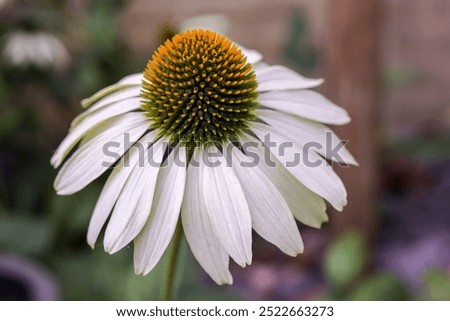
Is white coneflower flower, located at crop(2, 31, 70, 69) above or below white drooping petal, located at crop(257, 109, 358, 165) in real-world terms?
below

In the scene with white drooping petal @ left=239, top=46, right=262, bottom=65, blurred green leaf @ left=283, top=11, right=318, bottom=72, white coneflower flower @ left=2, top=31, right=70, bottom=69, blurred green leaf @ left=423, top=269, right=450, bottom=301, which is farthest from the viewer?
blurred green leaf @ left=283, top=11, right=318, bottom=72

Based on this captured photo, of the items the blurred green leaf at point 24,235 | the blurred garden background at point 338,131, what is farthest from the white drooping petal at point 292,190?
the blurred green leaf at point 24,235

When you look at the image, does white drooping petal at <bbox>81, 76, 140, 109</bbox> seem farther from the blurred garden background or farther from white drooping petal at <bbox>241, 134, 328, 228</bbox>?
the blurred garden background

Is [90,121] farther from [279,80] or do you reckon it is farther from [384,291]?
[384,291]

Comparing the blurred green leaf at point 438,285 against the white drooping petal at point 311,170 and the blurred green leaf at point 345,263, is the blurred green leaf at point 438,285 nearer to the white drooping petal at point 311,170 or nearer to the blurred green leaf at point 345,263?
the blurred green leaf at point 345,263

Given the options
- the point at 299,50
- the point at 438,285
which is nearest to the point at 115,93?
the point at 438,285

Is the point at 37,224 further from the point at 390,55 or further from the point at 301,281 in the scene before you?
the point at 390,55

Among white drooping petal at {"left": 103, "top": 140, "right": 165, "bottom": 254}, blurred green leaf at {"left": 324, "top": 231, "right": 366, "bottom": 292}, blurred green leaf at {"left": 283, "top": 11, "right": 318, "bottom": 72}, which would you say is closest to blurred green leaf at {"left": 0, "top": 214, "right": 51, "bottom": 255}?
blurred green leaf at {"left": 324, "top": 231, "right": 366, "bottom": 292}
